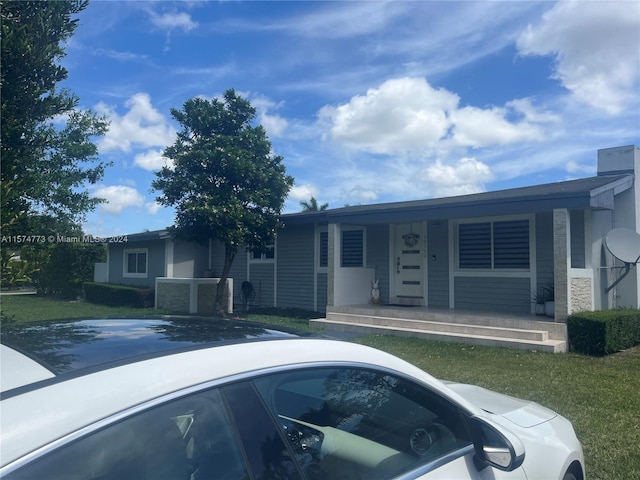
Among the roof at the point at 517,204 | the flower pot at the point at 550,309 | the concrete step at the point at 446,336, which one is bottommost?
the concrete step at the point at 446,336

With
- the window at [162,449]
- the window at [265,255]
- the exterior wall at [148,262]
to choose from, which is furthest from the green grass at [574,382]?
the exterior wall at [148,262]

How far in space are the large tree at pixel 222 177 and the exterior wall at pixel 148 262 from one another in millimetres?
5433

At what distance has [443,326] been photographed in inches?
440

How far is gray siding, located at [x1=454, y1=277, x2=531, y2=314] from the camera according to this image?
1191 cm

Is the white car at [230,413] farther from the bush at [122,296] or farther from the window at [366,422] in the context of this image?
the bush at [122,296]

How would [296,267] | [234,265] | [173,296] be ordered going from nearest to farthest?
1. [296,267]
2. [173,296]
3. [234,265]

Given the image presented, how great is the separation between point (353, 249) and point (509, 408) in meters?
12.2

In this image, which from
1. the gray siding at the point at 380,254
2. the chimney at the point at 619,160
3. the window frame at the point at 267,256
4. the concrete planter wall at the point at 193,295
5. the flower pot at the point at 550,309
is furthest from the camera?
the window frame at the point at 267,256

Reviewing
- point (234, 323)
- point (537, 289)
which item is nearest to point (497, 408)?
point (234, 323)

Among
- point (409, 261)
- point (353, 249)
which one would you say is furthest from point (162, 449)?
point (353, 249)

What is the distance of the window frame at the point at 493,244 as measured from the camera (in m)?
11.8

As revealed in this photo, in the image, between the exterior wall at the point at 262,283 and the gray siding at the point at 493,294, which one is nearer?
the gray siding at the point at 493,294

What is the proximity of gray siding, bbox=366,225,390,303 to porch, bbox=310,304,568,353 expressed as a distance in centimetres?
112

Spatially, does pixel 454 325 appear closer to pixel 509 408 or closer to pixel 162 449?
pixel 509 408
